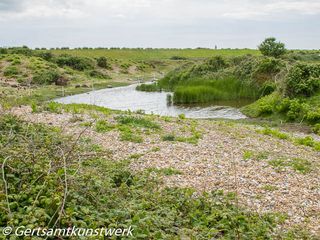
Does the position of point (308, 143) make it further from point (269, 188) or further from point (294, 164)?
point (269, 188)

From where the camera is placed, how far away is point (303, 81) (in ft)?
79.3

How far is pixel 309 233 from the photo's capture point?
7.90 metres

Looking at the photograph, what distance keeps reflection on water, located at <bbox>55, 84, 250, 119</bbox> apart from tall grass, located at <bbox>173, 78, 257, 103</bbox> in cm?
130

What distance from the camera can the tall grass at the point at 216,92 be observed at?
33031 mm

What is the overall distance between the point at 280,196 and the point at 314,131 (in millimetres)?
10975

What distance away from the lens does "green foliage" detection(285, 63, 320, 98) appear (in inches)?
945

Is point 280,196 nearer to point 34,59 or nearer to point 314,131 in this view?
point 314,131

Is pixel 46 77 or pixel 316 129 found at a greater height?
pixel 46 77

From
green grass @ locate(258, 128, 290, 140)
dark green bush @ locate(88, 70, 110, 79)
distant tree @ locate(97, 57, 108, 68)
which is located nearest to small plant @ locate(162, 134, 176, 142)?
green grass @ locate(258, 128, 290, 140)

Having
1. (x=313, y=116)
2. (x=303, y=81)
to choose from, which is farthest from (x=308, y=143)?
(x=303, y=81)

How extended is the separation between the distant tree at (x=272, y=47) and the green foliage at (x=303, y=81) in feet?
62.9

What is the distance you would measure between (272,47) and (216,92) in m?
13.9

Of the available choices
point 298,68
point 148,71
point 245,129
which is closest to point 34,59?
point 148,71

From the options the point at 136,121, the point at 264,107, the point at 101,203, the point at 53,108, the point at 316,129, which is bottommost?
the point at 316,129
